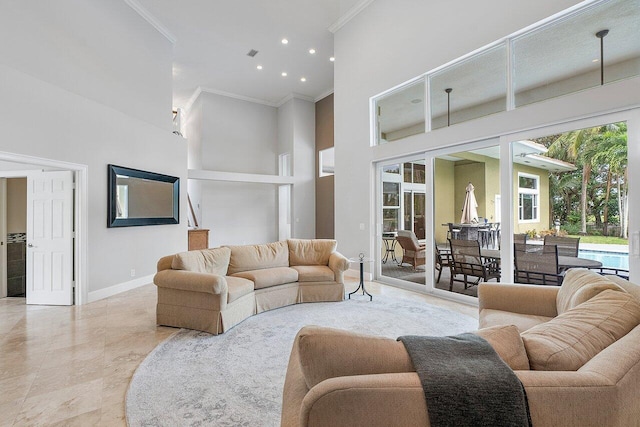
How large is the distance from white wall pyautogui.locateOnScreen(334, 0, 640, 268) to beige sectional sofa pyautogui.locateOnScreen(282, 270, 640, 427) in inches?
125

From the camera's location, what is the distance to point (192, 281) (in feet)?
11.0

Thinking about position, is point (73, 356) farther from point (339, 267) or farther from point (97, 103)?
point (97, 103)

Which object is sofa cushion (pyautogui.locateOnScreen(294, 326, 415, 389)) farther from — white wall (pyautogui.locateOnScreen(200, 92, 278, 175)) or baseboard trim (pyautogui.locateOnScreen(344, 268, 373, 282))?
white wall (pyautogui.locateOnScreen(200, 92, 278, 175))

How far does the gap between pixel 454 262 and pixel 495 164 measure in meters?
1.53

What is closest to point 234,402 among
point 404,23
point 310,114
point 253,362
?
point 253,362

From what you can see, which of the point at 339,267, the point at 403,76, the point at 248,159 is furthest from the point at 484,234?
the point at 248,159

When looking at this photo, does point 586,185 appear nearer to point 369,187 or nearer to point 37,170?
point 369,187

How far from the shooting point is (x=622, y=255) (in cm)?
330

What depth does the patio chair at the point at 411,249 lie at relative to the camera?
546cm

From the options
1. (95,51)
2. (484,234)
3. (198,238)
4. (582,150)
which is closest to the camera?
(582,150)

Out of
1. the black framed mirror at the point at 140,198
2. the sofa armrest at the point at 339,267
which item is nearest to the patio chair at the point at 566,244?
the sofa armrest at the point at 339,267

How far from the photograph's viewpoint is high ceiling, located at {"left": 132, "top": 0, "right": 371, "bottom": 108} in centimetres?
592

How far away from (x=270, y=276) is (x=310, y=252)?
39.9 inches

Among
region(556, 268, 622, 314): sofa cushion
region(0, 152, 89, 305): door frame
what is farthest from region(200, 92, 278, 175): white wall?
region(556, 268, 622, 314): sofa cushion
